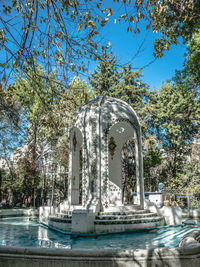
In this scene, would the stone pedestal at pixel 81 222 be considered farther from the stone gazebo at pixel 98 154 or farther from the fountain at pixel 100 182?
the stone gazebo at pixel 98 154

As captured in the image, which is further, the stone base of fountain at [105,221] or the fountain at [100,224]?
the stone base of fountain at [105,221]

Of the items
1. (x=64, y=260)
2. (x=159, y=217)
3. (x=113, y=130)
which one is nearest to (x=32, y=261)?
(x=64, y=260)

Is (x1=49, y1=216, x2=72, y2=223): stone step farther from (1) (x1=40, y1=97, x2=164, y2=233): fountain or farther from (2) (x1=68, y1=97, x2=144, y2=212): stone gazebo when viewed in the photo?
(2) (x1=68, y1=97, x2=144, y2=212): stone gazebo

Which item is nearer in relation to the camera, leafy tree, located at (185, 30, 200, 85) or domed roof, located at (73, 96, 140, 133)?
domed roof, located at (73, 96, 140, 133)

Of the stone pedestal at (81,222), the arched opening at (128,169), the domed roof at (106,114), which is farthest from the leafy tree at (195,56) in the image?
the stone pedestal at (81,222)

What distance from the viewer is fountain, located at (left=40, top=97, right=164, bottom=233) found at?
26.0ft

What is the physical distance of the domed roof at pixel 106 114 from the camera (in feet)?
32.3

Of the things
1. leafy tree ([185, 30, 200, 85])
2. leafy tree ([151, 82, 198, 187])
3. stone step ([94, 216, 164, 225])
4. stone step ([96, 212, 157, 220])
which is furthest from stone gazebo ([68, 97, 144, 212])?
leafy tree ([151, 82, 198, 187])

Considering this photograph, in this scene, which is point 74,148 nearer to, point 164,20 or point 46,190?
point 164,20

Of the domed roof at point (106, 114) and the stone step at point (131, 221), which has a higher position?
the domed roof at point (106, 114)

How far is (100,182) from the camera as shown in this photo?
9.13 metres

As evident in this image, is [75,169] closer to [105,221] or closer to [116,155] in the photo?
[116,155]

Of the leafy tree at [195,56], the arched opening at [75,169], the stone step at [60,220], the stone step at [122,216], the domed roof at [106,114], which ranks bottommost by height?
the stone step at [60,220]

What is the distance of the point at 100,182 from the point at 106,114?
2.74m
